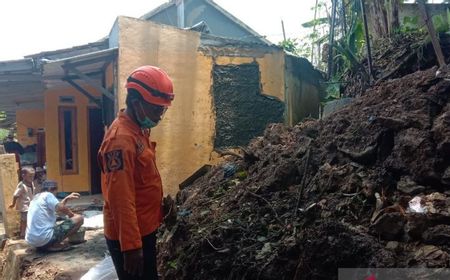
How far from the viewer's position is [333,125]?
4.08 m

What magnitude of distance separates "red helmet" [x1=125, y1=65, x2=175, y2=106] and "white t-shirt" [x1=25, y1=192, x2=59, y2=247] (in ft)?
11.5

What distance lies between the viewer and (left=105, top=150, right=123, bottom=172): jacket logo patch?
2422mm

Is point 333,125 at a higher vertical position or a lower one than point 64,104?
lower

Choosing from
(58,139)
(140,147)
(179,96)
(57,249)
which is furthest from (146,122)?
(58,139)

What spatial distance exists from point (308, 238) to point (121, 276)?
122 centimetres

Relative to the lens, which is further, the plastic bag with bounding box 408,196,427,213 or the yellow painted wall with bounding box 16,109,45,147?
the yellow painted wall with bounding box 16,109,45,147

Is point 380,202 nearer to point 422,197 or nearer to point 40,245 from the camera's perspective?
point 422,197

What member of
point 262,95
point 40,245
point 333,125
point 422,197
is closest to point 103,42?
point 262,95

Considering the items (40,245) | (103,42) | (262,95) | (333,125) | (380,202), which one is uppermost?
(103,42)

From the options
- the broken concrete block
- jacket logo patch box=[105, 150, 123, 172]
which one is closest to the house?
jacket logo patch box=[105, 150, 123, 172]

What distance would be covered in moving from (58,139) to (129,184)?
8320 mm

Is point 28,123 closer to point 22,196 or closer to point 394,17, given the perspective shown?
point 22,196

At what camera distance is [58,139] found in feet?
32.8

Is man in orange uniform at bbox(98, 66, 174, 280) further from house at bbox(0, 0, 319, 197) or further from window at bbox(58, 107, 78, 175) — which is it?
window at bbox(58, 107, 78, 175)
